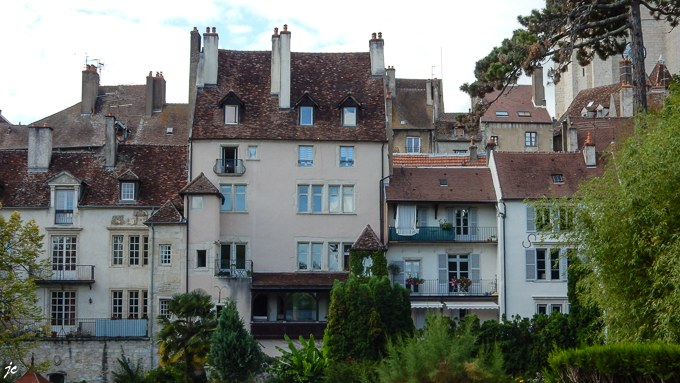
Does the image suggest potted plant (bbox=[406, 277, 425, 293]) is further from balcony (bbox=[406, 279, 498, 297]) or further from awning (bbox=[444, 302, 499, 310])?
awning (bbox=[444, 302, 499, 310])

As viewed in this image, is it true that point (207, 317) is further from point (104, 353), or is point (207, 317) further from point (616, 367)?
point (616, 367)

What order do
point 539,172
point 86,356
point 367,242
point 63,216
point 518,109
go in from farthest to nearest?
point 518,109 < point 539,172 < point 63,216 < point 367,242 < point 86,356

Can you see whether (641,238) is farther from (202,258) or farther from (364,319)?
(202,258)

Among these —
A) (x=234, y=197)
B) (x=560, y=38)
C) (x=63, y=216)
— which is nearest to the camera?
(x=560, y=38)

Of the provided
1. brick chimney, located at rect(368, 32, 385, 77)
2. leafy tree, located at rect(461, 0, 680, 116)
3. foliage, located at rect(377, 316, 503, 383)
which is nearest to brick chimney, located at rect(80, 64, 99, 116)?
brick chimney, located at rect(368, 32, 385, 77)

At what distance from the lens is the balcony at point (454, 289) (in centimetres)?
4331

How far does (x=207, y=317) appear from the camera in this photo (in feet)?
112

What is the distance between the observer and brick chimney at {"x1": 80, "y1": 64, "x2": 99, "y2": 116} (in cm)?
6194

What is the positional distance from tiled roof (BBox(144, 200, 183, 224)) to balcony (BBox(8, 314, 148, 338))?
4295 mm

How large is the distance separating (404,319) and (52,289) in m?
17.3

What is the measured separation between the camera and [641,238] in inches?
1003

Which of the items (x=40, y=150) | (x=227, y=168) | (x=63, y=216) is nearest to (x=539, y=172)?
(x=227, y=168)

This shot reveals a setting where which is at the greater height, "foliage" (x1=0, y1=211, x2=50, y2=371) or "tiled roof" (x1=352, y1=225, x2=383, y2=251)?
"tiled roof" (x1=352, y1=225, x2=383, y2=251)

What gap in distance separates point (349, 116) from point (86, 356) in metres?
16.0
